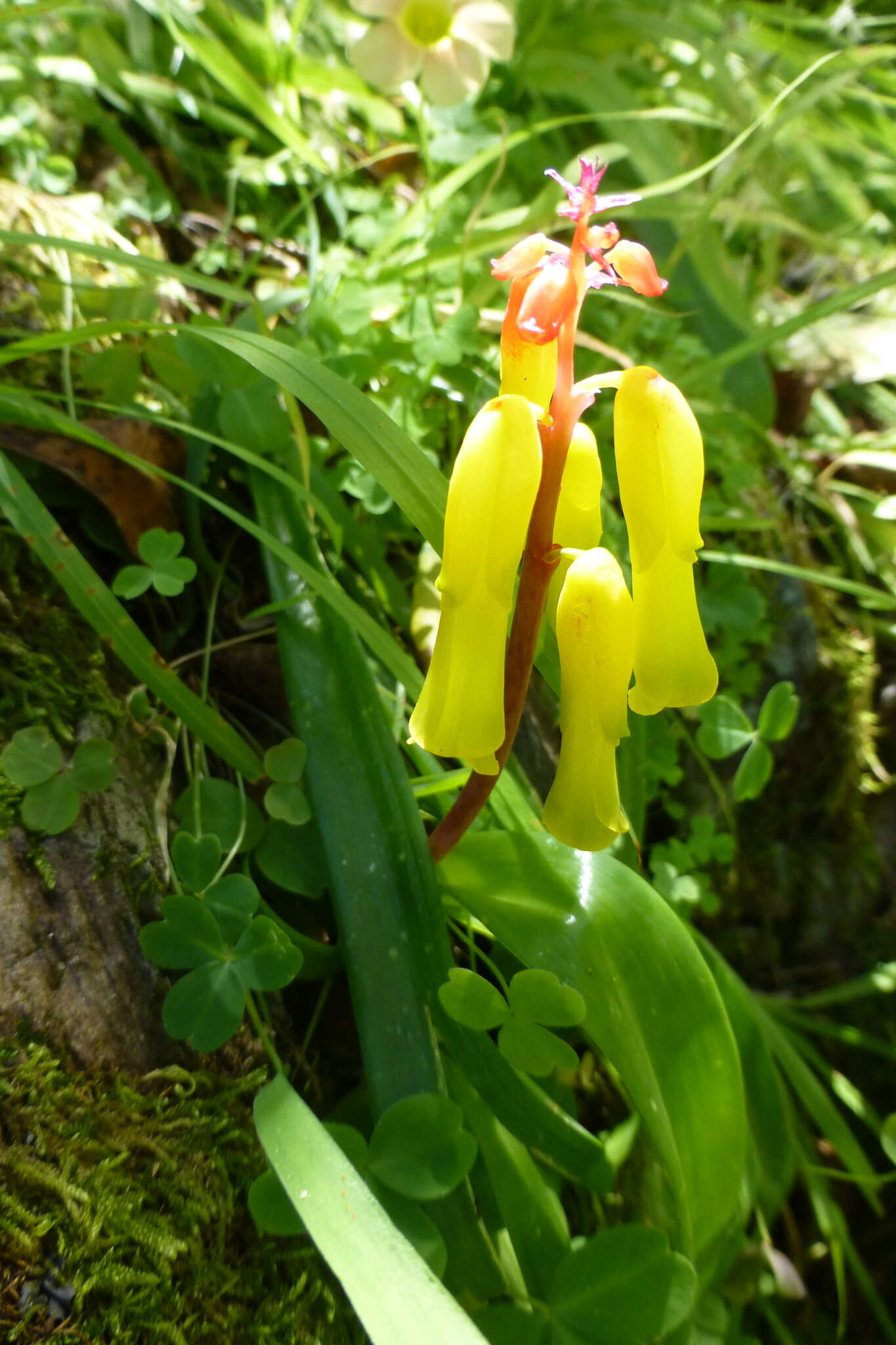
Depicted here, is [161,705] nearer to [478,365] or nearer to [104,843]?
[104,843]

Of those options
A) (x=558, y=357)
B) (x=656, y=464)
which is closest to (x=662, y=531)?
(x=656, y=464)

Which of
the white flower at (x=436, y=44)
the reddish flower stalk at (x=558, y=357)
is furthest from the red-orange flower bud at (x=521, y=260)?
the white flower at (x=436, y=44)

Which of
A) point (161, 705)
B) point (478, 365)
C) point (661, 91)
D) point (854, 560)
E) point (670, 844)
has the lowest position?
point (670, 844)

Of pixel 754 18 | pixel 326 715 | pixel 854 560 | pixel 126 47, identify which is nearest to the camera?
pixel 326 715

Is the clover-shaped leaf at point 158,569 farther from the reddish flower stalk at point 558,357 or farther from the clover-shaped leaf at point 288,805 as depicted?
the reddish flower stalk at point 558,357

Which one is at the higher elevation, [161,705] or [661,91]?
[661,91]

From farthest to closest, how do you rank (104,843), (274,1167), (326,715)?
(326,715) → (104,843) → (274,1167)

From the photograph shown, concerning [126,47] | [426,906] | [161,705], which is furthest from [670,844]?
[126,47]
